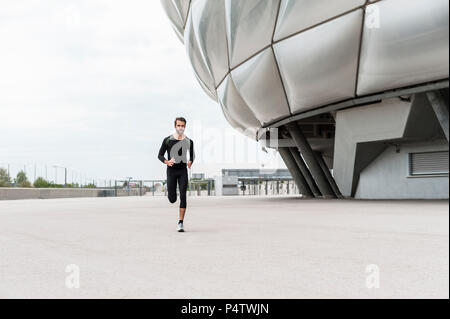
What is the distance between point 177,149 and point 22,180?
35235mm

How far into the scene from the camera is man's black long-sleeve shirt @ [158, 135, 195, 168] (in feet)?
14.3

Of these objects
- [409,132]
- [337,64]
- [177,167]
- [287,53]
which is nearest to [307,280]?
[177,167]

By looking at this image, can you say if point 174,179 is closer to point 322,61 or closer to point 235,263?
point 235,263

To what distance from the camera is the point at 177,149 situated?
4.42 m

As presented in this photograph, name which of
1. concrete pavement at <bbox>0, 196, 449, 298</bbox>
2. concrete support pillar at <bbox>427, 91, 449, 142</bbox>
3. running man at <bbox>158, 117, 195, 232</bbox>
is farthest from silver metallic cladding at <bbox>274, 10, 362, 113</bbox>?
concrete support pillar at <bbox>427, 91, 449, 142</bbox>

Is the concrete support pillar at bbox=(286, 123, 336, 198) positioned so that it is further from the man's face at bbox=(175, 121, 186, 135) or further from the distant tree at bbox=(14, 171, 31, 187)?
Result: the distant tree at bbox=(14, 171, 31, 187)

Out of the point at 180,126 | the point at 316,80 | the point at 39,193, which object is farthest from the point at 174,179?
the point at 39,193

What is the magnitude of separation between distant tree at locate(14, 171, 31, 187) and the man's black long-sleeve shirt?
111 feet

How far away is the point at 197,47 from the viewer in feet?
54.7

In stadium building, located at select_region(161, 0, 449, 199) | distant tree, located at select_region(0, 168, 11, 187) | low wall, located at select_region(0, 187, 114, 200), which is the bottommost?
low wall, located at select_region(0, 187, 114, 200)

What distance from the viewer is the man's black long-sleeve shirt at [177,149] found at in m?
4.35

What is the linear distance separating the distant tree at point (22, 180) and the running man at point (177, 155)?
1323 inches
